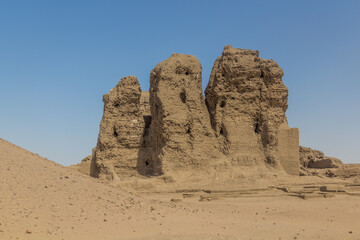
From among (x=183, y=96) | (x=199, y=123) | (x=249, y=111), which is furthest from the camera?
(x=249, y=111)

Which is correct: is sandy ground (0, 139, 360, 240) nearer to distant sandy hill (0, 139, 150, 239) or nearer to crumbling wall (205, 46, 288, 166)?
distant sandy hill (0, 139, 150, 239)

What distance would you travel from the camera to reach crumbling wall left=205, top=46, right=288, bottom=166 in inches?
985

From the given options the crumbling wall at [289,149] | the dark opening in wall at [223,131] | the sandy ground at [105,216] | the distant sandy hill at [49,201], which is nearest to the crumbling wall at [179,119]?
the dark opening in wall at [223,131]

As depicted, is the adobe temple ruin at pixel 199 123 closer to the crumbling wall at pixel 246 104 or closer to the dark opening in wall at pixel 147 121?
the crumbling wall at pixel 246 104

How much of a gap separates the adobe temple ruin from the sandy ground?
33.6 ft

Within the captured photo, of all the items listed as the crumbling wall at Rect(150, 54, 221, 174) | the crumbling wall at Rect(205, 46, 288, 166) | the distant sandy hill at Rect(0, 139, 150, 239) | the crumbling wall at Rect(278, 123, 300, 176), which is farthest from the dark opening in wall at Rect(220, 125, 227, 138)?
the distant sandy hill at Rect(0, 139, 150, 239)

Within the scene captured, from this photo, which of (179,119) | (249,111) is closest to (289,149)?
(249,111)

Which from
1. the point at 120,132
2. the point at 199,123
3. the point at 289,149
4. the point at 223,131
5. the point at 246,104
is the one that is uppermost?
the point at 246,104

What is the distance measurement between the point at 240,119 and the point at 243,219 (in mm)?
13477

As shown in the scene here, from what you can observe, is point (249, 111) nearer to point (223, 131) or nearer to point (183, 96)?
point (223, 131)

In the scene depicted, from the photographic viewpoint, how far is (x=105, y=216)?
10.0m

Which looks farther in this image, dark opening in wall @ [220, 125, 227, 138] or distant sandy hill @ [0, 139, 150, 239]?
dark opening in wall @ [220, 125, 227, 138]

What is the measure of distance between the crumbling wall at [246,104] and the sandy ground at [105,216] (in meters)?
10.8

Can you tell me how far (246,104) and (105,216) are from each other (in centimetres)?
1725
